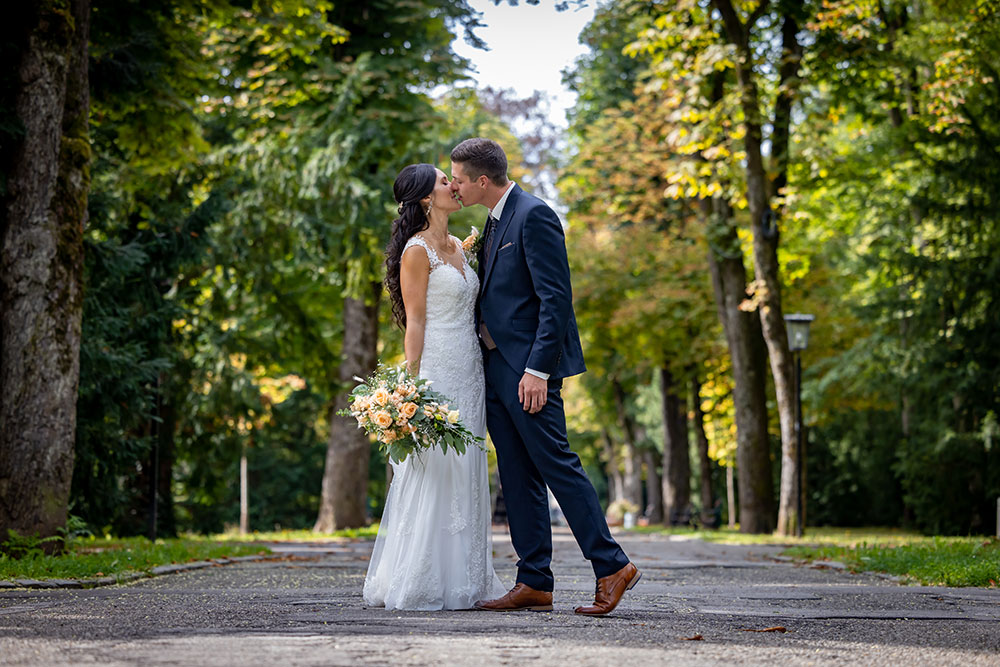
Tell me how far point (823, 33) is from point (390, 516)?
15620mm

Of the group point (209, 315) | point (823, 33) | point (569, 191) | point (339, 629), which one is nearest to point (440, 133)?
point (209, 315)

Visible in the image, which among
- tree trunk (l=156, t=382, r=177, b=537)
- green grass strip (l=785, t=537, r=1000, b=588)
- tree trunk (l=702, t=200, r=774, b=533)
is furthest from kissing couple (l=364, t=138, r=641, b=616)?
tree trunk (l=156, t=382, r=177, b=537)

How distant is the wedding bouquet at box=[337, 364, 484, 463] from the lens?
6.25 meters

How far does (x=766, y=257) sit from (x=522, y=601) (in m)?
14.2

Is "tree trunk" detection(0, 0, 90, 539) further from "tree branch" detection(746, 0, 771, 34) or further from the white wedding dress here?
"tree branch" detection(746, 0, 771, 34)

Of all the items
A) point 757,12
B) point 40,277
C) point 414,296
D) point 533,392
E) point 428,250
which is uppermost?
point 757,12

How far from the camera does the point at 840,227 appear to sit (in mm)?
31484

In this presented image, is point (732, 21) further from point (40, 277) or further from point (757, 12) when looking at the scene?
point (40, 277)

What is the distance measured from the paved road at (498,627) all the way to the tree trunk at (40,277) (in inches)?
70.9

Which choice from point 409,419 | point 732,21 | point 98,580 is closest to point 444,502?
point 409,419

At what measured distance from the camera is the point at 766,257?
63.7 feet

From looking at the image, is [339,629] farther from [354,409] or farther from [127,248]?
[127,248]

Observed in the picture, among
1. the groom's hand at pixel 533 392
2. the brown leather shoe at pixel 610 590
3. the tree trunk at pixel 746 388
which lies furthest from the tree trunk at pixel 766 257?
the groom's hand at pixel 533 392

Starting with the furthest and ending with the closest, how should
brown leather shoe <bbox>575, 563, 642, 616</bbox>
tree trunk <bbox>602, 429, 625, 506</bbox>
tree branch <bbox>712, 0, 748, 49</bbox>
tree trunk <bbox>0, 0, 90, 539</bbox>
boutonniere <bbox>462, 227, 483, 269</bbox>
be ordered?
1. tree trunk <bbox>602, 429, 625, 506</bbox>
2. tree branch <bbox>712, 0, 748, 49</bbox>
3. tree trunk <bbox>0, 0, 90, 539</bbox>
4. boutonniere <bbox>462, 227, 483, 269</bbox>
5. brown leather shoe <bbox>575, 563, 642, 616</bbox>
